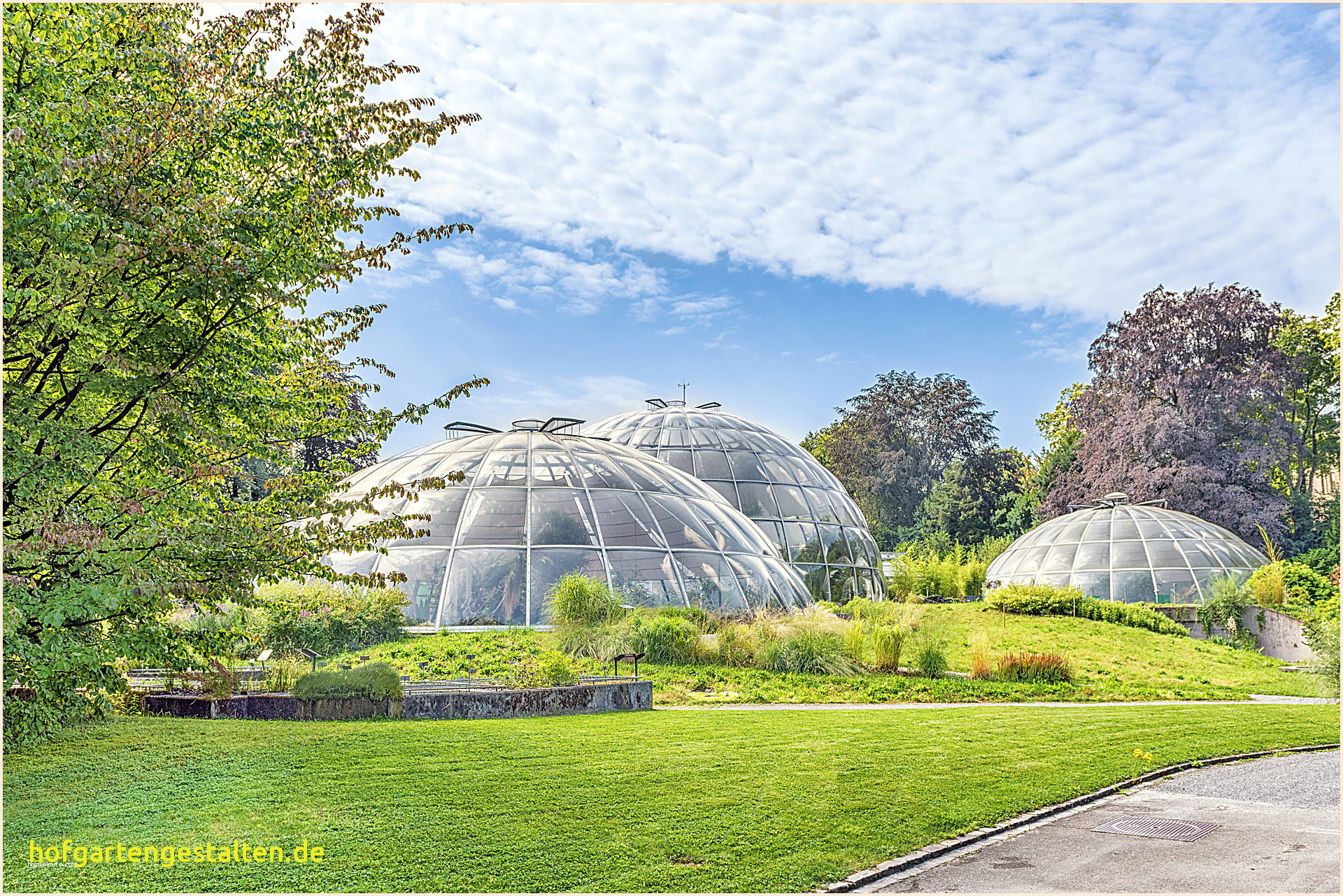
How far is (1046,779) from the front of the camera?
7.30 meters

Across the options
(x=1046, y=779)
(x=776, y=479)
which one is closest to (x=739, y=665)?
(x=1046, y=779)

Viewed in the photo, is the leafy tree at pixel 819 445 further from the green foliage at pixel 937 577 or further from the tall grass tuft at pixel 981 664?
the tall grass tuft at pixel 981 664

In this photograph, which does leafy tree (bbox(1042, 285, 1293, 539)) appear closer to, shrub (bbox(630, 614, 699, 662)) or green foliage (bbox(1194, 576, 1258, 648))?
green foliage (bbox(1194, 576, 1258, 648))

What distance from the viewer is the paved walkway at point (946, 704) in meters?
12.0

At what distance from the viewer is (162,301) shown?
577 centimetres

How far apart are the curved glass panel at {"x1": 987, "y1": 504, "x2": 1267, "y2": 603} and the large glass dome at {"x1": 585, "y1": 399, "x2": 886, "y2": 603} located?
571cm

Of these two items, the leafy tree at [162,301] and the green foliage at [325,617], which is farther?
the green foliage at [325,617]

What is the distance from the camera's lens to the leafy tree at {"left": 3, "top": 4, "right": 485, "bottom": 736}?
217 inches

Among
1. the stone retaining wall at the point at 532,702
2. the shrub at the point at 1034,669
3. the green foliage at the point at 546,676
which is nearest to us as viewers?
the stone retaining wall at the point at 532,702

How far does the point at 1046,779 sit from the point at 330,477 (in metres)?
6.59

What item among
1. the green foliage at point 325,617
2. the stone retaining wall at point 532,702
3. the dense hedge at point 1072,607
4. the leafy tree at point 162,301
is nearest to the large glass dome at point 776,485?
the dense hedge at point 1072,607

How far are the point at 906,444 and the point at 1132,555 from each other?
24.6 m

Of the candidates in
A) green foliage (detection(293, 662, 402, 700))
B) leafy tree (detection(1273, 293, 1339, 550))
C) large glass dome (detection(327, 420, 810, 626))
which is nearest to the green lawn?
green foliage (detection(293, 662, 402, 700))

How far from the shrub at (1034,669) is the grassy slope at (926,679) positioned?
32cm
